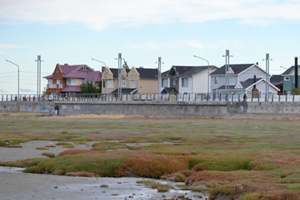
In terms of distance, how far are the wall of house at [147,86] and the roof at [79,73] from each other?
21.1 metres

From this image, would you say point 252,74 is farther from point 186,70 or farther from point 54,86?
point 54,86

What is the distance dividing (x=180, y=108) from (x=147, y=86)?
62372 millimetres

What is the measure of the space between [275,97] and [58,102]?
164ft

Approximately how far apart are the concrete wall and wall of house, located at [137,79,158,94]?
3977 cm

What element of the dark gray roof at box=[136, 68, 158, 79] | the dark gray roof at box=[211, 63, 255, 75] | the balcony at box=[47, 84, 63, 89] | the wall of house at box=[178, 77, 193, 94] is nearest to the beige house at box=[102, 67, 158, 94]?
the dark gray roof at box=[136, 68, 158, 79]

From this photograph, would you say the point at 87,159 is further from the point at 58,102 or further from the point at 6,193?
the point at 58,102

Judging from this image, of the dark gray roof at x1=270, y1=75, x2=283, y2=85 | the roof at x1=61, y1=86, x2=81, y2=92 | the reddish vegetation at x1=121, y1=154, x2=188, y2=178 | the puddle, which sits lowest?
the puddle

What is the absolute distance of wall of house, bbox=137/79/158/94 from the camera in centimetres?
15750

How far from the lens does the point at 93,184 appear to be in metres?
21.4

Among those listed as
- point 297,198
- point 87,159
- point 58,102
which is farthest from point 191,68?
point 297,198

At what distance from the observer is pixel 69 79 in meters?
173

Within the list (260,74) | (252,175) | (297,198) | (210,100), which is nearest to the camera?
(297,198)

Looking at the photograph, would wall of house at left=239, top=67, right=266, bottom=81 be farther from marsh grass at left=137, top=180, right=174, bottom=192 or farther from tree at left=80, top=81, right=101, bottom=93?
marsh grass at left=137, top=180, right=174, bottom=192

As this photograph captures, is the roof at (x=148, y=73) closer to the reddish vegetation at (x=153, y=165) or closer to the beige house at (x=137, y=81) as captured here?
the beige house at (x=137, y=81)
